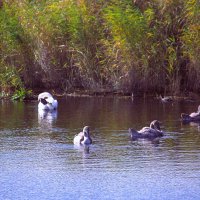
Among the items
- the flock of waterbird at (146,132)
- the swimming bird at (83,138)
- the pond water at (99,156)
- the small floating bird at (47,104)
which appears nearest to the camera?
the pond water at (99,156)

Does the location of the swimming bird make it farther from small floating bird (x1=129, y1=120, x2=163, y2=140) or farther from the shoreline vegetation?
the shoreline vegetation

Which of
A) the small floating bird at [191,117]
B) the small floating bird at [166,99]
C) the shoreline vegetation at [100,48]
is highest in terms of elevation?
the shoreline vegetation at [100,48]

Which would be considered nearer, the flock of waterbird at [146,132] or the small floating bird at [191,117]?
the flock of waterbird at [146,132]

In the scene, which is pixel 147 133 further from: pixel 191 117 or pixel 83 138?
pixel 191 117

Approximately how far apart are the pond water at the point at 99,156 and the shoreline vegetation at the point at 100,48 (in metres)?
2.64

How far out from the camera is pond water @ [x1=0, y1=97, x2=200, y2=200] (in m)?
16.3

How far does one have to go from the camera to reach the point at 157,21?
97.8 ft

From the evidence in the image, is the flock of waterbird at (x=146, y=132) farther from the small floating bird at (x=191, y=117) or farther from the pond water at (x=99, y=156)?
the pond water at (x=99, y=156)

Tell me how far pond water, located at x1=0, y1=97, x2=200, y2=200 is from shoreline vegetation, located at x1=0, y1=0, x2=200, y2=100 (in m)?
2.64

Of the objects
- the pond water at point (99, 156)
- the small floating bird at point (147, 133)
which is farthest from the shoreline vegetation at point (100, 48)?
the small floating bird at point (147, 133)

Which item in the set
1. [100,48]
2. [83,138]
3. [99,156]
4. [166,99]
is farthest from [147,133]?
[100,48]

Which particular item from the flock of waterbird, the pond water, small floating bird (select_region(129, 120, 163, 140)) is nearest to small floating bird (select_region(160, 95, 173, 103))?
the pond water

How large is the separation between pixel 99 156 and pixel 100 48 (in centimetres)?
1164

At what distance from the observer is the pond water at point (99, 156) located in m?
16.3
